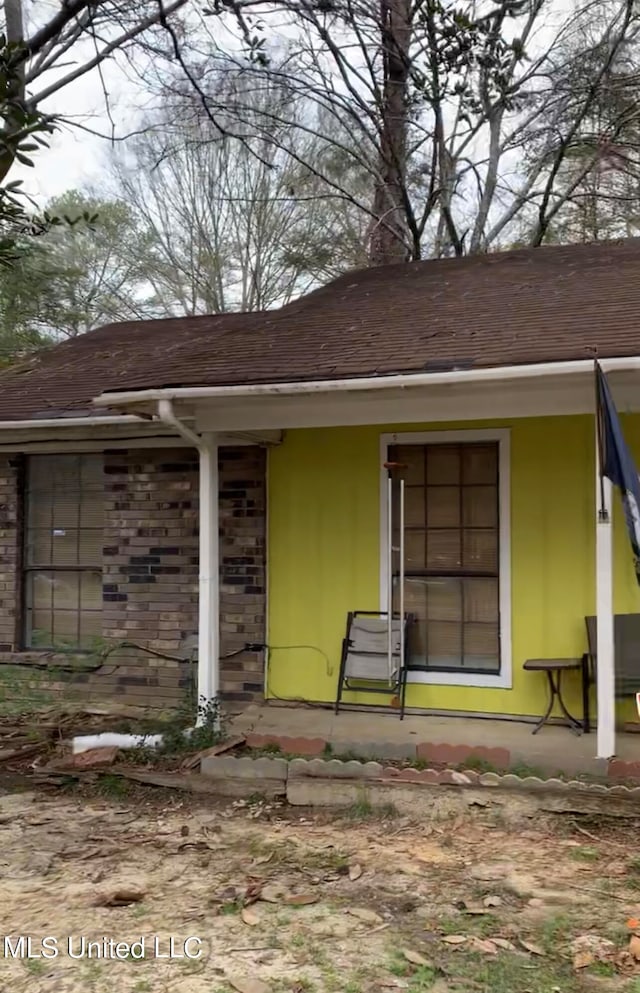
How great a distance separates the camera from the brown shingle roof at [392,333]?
535 centimetres

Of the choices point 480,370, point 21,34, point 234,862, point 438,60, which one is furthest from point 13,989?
point 438,60

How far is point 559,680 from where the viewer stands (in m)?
5.82

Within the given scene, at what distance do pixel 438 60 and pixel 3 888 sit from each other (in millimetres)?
10272

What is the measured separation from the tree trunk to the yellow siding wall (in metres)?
8.45

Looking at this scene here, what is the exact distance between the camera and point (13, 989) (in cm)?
302

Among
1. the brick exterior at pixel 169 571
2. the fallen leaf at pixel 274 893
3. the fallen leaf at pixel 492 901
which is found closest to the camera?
the fallen leaf at pixel 492 901

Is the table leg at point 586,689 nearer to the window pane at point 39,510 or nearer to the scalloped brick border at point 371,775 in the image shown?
the scalloped brick border at point 371,775

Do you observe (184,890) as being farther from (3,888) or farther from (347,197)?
(347,197)

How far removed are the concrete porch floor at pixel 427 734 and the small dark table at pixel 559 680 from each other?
0.24 feet

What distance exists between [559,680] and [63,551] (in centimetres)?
444

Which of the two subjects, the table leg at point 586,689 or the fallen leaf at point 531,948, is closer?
the fallen leaf at point 531,948

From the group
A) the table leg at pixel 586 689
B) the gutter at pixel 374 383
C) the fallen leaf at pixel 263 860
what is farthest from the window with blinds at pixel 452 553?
the fallen leaf at pixel 263 860

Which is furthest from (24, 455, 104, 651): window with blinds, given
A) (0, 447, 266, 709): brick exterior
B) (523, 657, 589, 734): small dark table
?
(523, 657, 589, 734): small dark table

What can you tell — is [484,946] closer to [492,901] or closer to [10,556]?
[492,901]
